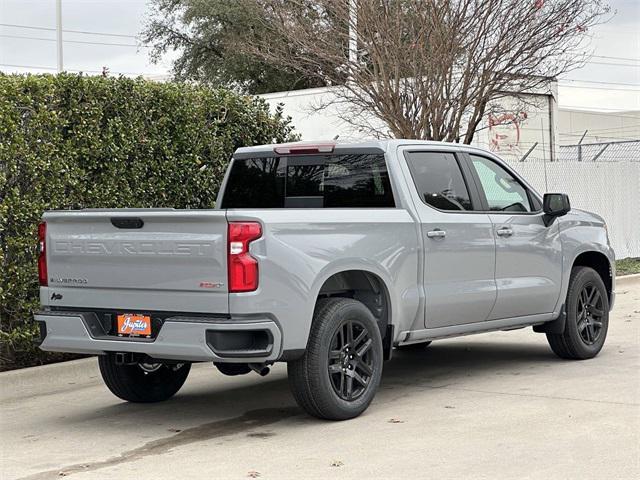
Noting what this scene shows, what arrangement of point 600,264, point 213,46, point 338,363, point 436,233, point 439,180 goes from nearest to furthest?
1. point 338,363
2. point 436,233
3. point 439,180
4. point 600,264
5. point 213,46

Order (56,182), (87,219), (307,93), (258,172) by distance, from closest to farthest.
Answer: (87,219) → (258,172) → (56,182) → (307,93)

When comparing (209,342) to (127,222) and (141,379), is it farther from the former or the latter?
(141,379)

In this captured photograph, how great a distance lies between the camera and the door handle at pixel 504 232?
938 cm

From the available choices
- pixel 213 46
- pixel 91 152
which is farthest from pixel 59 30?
pixel 91 152

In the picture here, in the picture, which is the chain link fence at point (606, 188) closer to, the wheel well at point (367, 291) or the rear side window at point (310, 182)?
the rear side window at point (310, 182)

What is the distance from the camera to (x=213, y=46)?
4175cm

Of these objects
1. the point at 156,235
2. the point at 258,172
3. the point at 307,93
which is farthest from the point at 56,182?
the point at 307,93

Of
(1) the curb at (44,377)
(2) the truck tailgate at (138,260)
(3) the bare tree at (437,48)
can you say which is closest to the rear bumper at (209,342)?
→ (2) the truck tailgate at (138,260)

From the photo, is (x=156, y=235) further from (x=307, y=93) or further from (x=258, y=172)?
(x=307, y=93)

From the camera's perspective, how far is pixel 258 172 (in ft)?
30.8

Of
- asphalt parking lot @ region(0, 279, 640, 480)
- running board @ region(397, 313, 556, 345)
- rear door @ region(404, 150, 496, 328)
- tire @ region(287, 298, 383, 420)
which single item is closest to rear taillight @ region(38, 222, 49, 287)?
asphalt parking lot @ region(0, 279, 640, 480)

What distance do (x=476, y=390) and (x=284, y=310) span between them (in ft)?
7.59

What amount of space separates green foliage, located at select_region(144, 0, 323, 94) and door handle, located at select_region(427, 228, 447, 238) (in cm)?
2996

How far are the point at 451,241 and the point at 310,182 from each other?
1217mm
